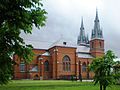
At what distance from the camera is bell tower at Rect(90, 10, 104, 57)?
85.7m

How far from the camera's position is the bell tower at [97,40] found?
8569 cm

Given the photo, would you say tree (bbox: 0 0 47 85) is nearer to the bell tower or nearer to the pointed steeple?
the bell tower

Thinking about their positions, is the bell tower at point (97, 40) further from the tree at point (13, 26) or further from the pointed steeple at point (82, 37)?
the tree at point (13, 26)

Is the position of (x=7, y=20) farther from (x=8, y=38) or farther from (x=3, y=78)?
(x=3, y=78)

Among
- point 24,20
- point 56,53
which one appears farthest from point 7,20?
point 56,53

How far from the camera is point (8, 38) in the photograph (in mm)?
8133

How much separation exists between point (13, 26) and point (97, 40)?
261ft

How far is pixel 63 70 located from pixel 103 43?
21227 millimetres

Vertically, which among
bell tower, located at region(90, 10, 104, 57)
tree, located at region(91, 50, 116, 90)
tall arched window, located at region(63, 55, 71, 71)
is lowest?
tree, located at region(91, 50, 116, 90)

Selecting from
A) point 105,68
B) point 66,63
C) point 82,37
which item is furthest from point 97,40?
point 105,68

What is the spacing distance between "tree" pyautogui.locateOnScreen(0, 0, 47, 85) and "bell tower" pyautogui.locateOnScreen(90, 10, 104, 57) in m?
77.5

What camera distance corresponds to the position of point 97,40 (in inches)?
3398

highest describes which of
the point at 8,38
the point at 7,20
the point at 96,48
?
the point at 96,48

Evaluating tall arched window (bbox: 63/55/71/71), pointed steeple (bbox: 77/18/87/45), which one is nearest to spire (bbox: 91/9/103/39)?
tall arched window (bbox: 63/55/71/71)
